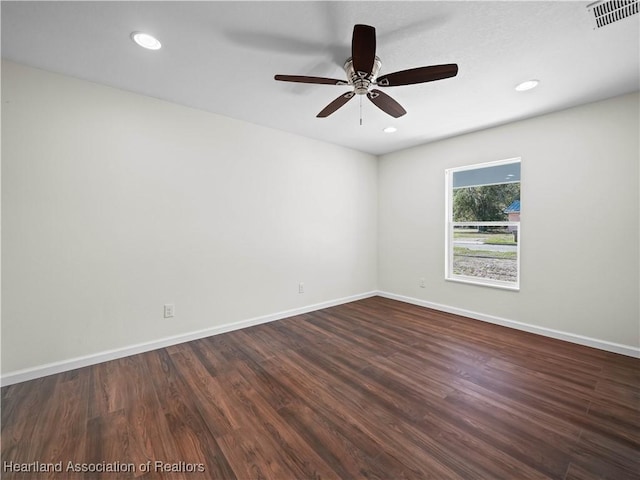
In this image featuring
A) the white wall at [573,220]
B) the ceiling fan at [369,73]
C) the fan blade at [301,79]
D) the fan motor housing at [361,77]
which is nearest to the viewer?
the ceiling fan at [369,73]

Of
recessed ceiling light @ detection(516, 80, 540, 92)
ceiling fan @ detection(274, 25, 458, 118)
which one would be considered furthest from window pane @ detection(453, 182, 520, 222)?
ceiling fan @ detection(274, 25, 458, 118)

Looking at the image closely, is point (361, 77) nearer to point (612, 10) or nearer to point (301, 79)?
point (301, 79)

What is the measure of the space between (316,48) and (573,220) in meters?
3.19

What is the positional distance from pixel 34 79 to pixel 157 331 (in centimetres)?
244

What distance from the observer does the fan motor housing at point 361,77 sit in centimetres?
192

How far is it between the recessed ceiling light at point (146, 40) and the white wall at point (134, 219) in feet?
2.94

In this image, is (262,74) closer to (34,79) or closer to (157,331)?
(34,79)

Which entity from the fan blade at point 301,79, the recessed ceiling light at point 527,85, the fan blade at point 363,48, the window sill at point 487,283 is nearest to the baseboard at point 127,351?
the window sill at point 487,283

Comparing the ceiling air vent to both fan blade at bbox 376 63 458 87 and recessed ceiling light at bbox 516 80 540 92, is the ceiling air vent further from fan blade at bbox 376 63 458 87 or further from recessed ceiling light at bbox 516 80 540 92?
fan blade at bbox 376 63 458 87

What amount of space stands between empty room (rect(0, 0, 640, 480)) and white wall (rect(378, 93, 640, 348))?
0.8 inches

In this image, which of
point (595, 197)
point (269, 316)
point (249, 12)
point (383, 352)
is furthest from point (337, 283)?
point (249, 12)

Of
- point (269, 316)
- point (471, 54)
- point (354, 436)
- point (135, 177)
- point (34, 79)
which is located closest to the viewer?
point (354, 436)

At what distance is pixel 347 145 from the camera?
4383 millimetres

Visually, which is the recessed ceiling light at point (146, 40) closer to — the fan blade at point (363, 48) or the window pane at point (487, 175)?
the fan blade at point (363, 48)
